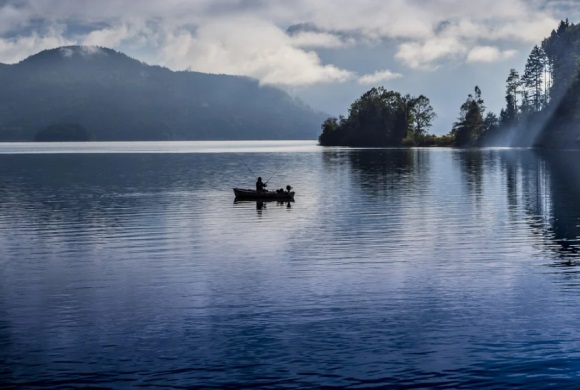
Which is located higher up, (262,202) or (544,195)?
(262,202)

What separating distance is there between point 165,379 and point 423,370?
8.51m

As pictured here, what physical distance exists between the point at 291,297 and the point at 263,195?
51.6m

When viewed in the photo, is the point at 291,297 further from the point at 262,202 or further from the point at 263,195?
the point at 263,195

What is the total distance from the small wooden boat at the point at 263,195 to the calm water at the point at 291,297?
918cm

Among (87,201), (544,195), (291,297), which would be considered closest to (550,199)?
(544,195)

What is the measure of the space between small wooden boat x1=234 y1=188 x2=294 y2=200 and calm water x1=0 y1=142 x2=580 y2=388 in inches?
361

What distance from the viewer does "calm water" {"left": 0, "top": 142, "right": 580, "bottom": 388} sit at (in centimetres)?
2556

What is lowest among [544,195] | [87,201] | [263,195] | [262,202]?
[544,195]

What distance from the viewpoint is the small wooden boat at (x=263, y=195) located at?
85562 millimetres

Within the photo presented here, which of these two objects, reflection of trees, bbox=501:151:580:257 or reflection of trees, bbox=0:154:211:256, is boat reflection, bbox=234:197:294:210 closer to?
reflection of trees, bbox=0:154:211:256

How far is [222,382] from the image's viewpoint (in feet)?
79.9

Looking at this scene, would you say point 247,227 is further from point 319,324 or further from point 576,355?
point 576,355

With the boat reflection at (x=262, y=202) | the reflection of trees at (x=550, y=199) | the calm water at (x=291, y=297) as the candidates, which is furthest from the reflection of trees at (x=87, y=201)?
the reflection of trees at (x=550, y=199)

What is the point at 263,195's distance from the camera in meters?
87.1
